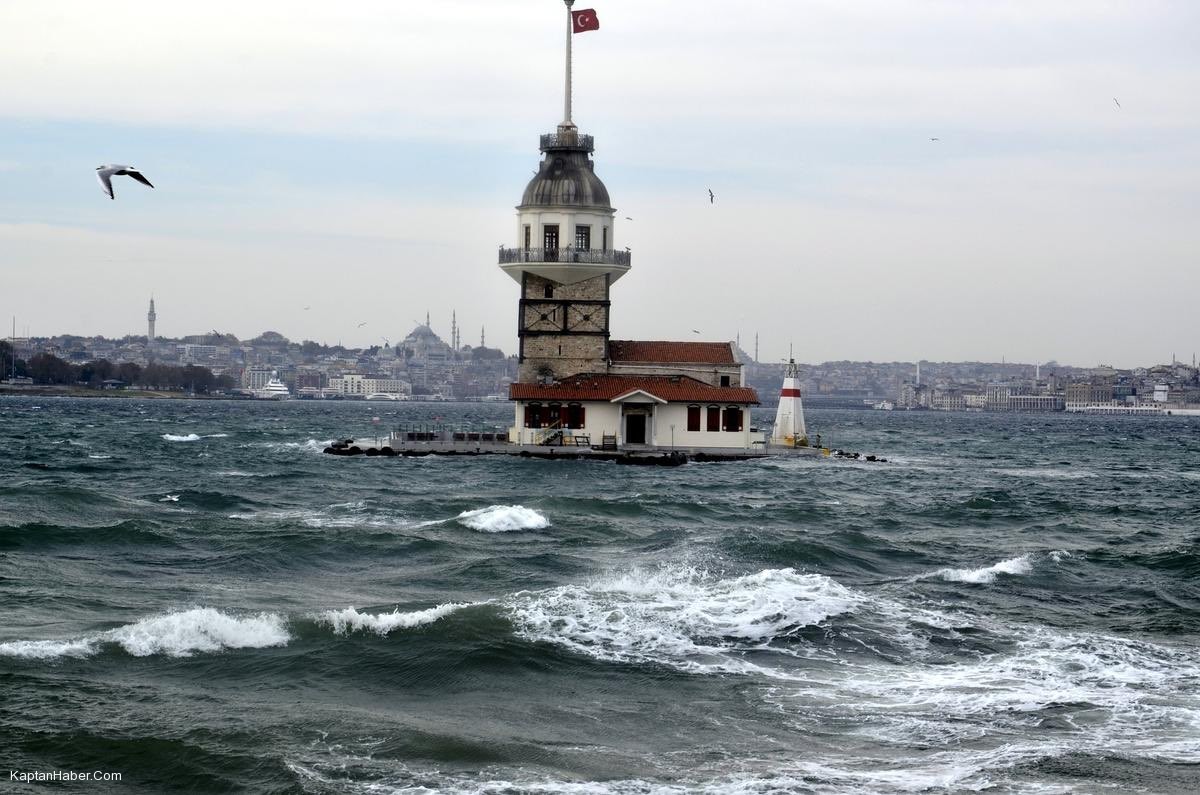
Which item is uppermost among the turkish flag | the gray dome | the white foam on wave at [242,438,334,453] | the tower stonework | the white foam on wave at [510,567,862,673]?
the turkish flag

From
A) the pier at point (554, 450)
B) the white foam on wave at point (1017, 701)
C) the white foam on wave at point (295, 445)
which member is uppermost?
the pier at point (554, 450)

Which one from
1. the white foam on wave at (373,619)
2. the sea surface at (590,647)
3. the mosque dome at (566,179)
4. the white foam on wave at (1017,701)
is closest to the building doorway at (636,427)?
the mosque dome at (566,179)

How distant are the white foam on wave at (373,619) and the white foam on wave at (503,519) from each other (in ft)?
36.0

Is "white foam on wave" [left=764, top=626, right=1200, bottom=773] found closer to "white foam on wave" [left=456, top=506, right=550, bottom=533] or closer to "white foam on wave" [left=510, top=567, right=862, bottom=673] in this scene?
"white foam on wave" [left=510, top=567, right=862, bottom=673]

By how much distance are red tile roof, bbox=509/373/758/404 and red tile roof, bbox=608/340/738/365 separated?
7.89ft

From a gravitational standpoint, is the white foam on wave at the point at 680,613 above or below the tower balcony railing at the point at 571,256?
below

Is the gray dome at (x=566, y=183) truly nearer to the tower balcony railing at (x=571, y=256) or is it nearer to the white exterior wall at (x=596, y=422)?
the tower balcony railing at (x=571, y=256)

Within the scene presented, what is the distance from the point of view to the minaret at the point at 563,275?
5825cm

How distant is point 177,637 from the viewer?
18.8 meters

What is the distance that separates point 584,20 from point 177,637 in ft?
155

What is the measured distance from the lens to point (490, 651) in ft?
62.2

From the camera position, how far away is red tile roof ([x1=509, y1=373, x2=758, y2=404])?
55.4 m

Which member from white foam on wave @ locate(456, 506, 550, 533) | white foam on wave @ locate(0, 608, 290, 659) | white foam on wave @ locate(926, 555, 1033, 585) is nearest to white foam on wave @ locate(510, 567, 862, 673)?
white foam on wave @ locate(926, 555, 1033, 585)

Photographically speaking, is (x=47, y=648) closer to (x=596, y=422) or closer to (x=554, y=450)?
(x=554, y=450)
